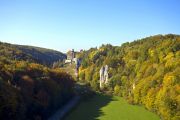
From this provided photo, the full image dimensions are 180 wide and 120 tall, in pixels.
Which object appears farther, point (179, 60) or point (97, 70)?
point (97, 70)

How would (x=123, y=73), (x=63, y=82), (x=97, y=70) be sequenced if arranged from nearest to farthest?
(x=63, y=82), (x=123, y=73), (x=97, y=70)

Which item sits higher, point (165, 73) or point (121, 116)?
point (165, 73)

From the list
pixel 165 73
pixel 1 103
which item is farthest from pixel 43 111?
pixel 165 73

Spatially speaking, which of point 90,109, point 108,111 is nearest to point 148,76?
point 108,111

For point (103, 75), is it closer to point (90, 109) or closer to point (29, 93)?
point (90, 109)

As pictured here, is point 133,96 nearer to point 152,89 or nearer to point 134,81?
point 134,81
